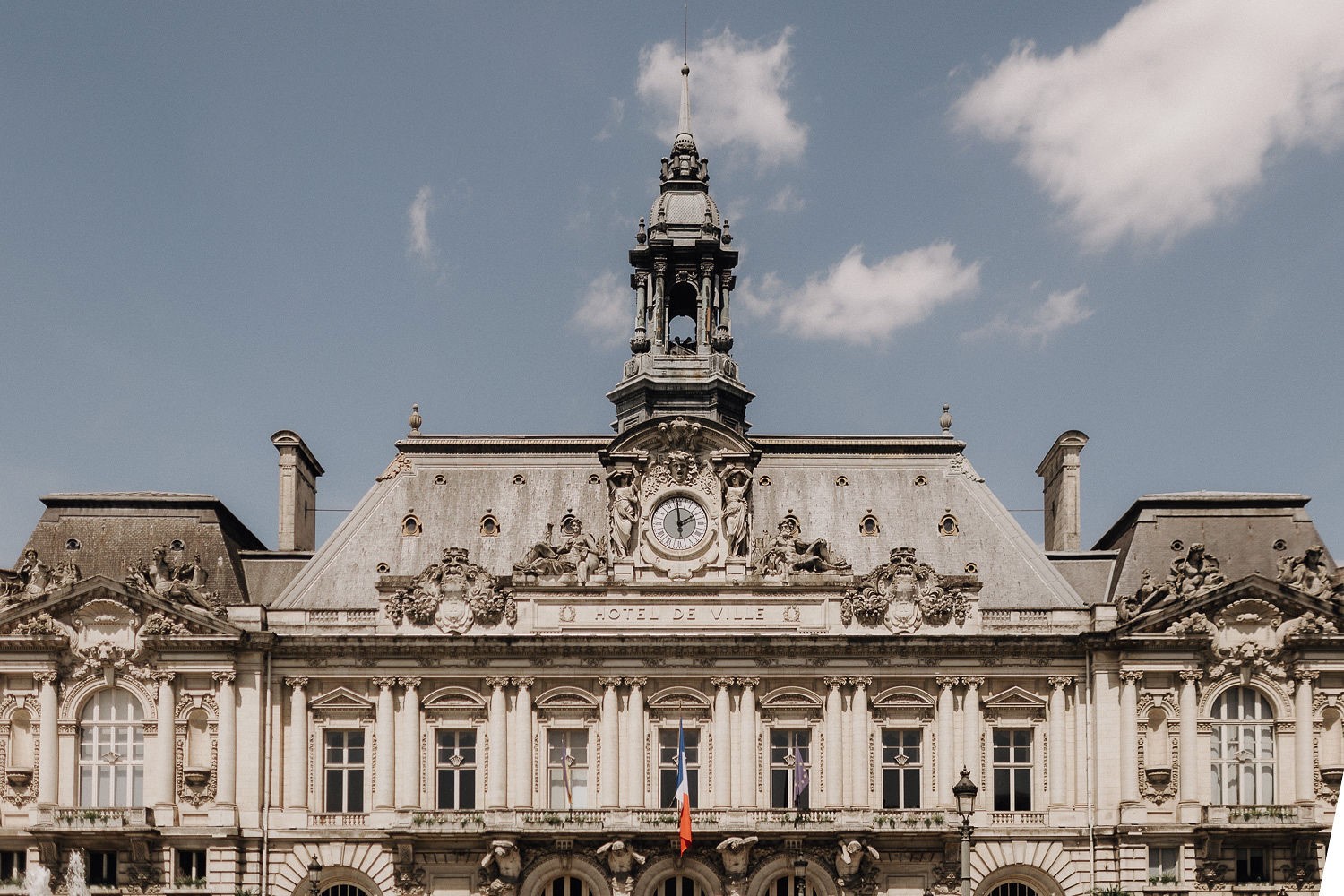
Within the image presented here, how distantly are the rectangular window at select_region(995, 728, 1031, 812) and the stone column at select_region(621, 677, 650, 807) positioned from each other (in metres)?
11.9

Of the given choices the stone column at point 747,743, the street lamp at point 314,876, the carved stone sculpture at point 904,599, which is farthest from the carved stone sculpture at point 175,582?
the carved stone sculpture at point 904,599

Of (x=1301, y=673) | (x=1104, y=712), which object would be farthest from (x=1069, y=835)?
(x=1301, y=673)

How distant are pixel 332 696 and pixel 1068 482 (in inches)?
1078

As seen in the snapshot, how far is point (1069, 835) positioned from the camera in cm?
6669

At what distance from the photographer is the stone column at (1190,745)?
6631 cm

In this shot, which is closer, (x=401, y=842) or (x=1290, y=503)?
(x=401, y=842)

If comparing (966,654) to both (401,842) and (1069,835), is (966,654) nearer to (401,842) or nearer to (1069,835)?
(1069,835)

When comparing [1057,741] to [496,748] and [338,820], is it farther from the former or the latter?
[338,820]

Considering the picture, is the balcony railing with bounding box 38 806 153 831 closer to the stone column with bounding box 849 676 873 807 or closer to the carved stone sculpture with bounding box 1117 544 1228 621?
the stone column with bounding box 849 676 873 807

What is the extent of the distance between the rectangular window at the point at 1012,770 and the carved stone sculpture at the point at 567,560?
14.7 metres

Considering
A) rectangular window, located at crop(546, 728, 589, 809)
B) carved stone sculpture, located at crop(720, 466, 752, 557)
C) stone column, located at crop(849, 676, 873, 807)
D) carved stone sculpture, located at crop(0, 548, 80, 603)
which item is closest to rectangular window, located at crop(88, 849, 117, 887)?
carved stone sculpture, located at crop(0, 548, 80, 603)

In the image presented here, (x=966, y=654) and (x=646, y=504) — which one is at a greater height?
(x=646, y=504)

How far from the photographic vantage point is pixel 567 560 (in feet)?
224

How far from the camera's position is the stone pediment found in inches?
2628
